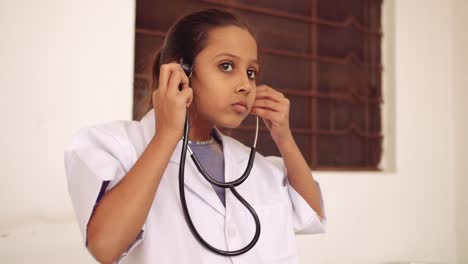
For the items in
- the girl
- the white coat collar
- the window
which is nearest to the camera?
the girl

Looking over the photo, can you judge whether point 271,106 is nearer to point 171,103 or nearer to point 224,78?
point 224,78

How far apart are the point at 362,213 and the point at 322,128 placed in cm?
43

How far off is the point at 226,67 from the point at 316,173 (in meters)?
1.14

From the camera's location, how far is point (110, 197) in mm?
622

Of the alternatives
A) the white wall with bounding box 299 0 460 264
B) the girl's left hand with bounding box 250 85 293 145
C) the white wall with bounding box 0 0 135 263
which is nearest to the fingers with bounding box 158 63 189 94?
the girl's left hand with bounding box 250 85 293 145

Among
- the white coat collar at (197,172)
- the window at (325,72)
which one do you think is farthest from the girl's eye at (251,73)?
the window at (325,72)

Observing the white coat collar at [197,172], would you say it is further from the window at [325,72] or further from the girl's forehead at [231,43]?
the window at [325,72]

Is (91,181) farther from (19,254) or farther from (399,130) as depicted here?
(399,130)

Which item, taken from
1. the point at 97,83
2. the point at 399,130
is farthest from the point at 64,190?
the point at 399,130

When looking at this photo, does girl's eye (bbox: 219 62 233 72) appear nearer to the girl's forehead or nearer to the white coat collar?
the girl's forehead

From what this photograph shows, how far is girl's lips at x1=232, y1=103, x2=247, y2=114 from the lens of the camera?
76 centimetres

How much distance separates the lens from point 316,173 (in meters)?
1.82

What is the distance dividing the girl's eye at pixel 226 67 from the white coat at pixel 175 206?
0.54 feet

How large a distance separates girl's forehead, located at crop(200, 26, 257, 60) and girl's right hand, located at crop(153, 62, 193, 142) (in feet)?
0.42
